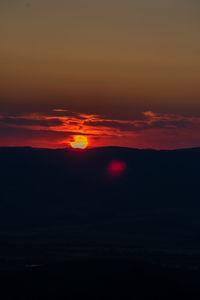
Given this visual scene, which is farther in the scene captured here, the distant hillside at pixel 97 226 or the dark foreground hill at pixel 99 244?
the distant hillside at pixel 97 226

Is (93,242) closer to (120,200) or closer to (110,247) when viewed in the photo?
(110,247)

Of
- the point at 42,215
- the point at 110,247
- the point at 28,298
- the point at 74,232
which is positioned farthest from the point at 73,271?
the point at 42,215

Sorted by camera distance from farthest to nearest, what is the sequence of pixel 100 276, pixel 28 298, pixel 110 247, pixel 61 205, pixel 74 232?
1. pixel 61 205
2. pixel 74 232
3. pixel 110 247
4. pixel 100 276
5. pixel 28 298

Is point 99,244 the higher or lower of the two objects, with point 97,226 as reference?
lower

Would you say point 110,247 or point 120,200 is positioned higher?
point 120,200

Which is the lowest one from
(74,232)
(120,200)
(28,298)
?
(28,298)

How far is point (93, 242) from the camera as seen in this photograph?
387 feet

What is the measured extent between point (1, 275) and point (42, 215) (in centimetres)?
9808

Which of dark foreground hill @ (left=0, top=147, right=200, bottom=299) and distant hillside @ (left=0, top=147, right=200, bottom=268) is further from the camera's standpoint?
distant hillside @ (left=0, top=147, right=200, bottom=268)

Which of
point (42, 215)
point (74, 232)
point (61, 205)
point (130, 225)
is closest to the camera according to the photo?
point (74, 232)

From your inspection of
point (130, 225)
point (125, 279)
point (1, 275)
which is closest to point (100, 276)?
point (125, 279)

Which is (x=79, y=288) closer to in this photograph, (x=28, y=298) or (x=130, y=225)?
(x=28, y=298)

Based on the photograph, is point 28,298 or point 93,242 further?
point 93,242

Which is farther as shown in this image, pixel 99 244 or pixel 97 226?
pixel 97 226
